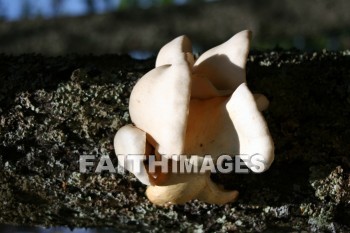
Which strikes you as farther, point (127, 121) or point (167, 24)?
point (167, 24)

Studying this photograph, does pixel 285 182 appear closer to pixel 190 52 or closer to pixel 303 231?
pixel 303 231

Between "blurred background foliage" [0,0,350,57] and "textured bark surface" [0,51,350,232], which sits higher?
"blurred background foliage" [0,0,350,57]

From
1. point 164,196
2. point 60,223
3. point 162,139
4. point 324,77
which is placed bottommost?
point 60,223

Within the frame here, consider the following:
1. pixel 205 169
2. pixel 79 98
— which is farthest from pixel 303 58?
pixel 79 98

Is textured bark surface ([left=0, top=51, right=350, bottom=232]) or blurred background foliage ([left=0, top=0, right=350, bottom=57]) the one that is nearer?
textured bark surface ([left=0, top=51, right=350, bottom=232])
